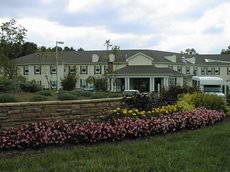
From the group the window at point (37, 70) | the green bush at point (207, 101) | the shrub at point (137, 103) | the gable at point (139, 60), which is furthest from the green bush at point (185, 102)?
the window at point (37, 70)

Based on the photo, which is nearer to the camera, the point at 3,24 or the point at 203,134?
the point at 203,134

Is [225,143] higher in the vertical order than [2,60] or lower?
lower

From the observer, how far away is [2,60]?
29078 millimetres

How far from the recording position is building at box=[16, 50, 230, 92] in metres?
63.3

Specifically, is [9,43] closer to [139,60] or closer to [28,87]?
[28,87]

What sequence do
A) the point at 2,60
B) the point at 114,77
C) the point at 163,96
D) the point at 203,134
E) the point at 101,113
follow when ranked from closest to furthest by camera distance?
the point at 203,134, the point at 101,113, the point at 163,96, the point at 2,60, the point at 114,77

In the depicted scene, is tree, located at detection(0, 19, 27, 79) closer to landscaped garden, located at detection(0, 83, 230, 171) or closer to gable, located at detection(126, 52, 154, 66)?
landscaped garden, located at detection(0, 83, 230, 171)

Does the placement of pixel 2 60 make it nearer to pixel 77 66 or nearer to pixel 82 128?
pixel 82 128

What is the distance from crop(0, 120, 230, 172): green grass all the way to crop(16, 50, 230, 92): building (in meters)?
51.0

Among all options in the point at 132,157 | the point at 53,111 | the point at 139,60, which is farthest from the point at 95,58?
the point at 132,157

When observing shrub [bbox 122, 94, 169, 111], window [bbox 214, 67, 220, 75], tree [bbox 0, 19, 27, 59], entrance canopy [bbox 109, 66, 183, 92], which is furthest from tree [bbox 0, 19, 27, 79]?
window [bbox 214, 67, 220, 75]

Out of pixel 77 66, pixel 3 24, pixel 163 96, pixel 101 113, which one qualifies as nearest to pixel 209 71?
pixel 77 66

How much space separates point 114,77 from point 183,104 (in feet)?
155

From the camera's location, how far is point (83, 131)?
9945 mm
